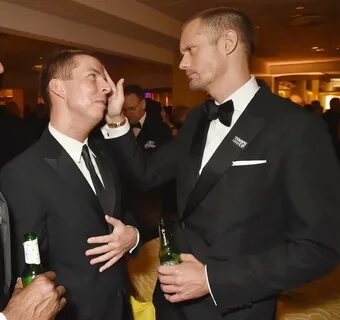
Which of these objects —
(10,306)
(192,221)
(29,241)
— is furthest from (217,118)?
(10,306)

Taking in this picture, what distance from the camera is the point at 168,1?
620cm

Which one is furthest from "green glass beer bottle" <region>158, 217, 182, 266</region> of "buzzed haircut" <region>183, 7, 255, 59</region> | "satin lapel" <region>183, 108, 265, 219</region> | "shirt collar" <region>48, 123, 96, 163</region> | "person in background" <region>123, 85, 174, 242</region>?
"person in background" <region>123, 85, 174, 242</region>

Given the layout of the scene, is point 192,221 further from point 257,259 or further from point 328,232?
point 328,232

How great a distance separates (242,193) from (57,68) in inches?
36.9

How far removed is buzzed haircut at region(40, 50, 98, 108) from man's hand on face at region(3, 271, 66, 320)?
32.4 inches

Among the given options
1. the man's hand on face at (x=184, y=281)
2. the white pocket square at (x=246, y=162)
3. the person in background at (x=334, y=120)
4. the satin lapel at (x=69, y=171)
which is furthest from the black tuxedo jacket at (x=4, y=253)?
the person in background at (x=334, y=120)

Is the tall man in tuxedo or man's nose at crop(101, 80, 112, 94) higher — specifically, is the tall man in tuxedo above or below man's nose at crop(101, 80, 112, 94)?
below

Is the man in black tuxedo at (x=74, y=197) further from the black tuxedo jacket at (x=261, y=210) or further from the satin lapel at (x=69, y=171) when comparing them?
the black tuxedo jacket at (x=261, y=210)

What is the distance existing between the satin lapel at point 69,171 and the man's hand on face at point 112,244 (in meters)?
0.09

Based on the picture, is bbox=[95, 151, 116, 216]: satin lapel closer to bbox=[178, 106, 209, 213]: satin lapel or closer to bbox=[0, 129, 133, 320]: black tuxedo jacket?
bbox=[0, 129, 133, 320]: black tuxedo jacket

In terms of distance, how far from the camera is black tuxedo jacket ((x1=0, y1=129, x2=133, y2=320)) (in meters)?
1.48

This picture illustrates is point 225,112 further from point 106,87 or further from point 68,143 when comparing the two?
point 68,143

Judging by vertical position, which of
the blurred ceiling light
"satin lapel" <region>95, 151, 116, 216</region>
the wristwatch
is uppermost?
the blurred ceiling light

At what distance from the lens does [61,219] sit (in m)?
1.52
